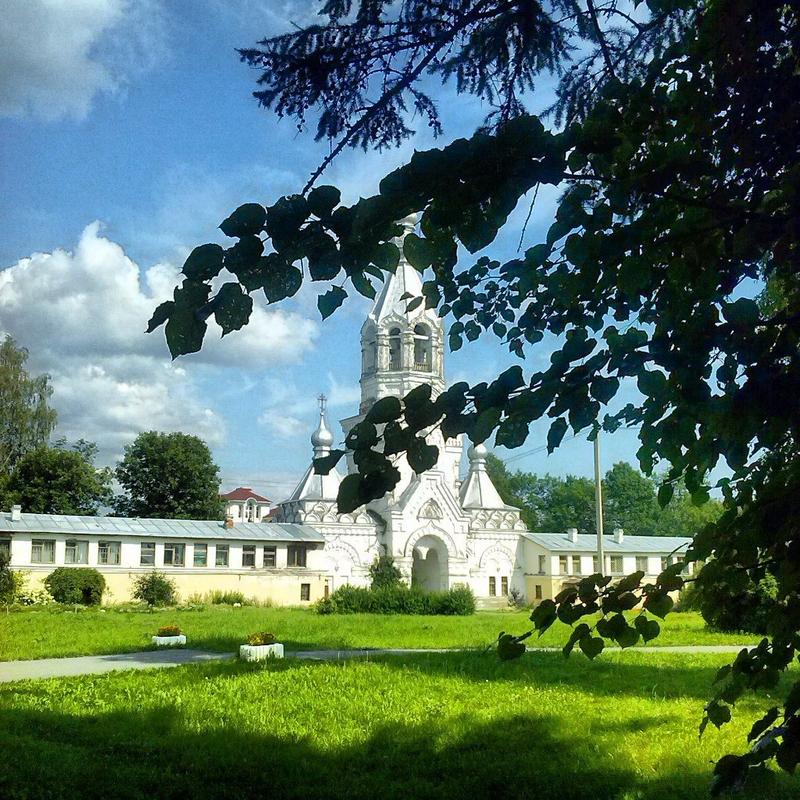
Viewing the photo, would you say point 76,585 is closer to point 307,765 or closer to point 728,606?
point 307,765

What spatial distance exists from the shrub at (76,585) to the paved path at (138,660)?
53.7 ft

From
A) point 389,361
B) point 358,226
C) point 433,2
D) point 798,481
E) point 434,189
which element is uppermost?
point 389,361

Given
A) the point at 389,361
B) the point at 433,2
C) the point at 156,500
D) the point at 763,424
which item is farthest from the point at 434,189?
the point at 156,500

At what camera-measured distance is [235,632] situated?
770 inches

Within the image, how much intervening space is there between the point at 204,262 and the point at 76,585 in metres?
31.3

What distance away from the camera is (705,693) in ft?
33.9

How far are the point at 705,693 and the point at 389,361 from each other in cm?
3049

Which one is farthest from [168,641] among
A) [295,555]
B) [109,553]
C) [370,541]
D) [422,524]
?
[422,524]

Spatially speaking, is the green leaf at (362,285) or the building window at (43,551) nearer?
the green leaf at (362,285)

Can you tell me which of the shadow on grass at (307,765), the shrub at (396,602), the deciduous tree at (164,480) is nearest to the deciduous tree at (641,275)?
the shadow on grass at (307,765)

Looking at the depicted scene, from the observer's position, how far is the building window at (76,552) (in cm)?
3238

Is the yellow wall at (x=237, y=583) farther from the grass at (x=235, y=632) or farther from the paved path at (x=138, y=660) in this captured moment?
the paved path at (x=138, y=660)

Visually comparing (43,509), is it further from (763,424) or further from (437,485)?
(763,424)

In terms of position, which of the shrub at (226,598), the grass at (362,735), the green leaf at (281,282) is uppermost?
the green leaf at (281,282)
